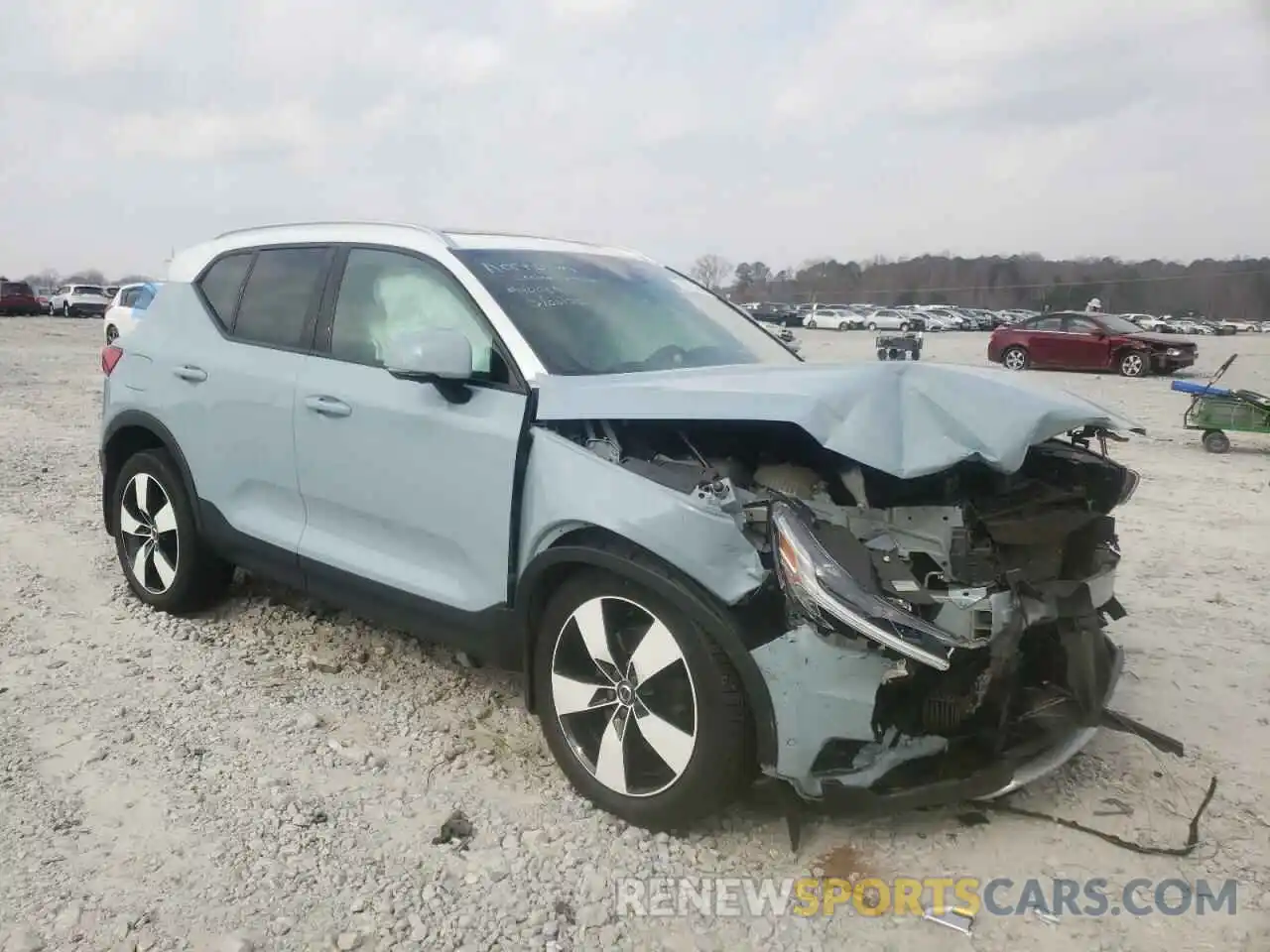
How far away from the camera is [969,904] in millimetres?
2613

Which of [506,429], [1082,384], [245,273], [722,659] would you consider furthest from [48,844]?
[1082,384]

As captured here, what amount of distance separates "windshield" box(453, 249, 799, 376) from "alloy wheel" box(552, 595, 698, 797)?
882 millimetres

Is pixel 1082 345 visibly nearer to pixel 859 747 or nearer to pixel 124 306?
pixel 124 306

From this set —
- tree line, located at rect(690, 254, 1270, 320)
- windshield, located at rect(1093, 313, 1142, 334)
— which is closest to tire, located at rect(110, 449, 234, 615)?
windshield, located at rect(1093, 313, 1142, 334)

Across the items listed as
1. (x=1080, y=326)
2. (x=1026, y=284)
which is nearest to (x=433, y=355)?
(x=1080, y=326)

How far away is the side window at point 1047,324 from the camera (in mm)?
23062

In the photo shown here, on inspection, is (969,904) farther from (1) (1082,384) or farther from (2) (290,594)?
(1) (1082,384)

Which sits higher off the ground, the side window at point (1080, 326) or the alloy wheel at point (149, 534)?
the side window at point (1080, 326)

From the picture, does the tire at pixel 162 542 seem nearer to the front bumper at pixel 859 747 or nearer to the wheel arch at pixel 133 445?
the wheel arch at pixel 133 445

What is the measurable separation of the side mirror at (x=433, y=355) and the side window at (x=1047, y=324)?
74.3ft

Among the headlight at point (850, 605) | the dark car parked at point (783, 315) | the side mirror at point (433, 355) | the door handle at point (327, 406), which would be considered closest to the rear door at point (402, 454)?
the door handle at point (327, 406)

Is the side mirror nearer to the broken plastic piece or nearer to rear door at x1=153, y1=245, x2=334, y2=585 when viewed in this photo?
rear door at x1=153, y1=245, x2=334, y2=585

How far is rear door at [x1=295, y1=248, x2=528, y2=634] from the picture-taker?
10.5 ft

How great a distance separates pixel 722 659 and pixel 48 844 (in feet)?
6.65
